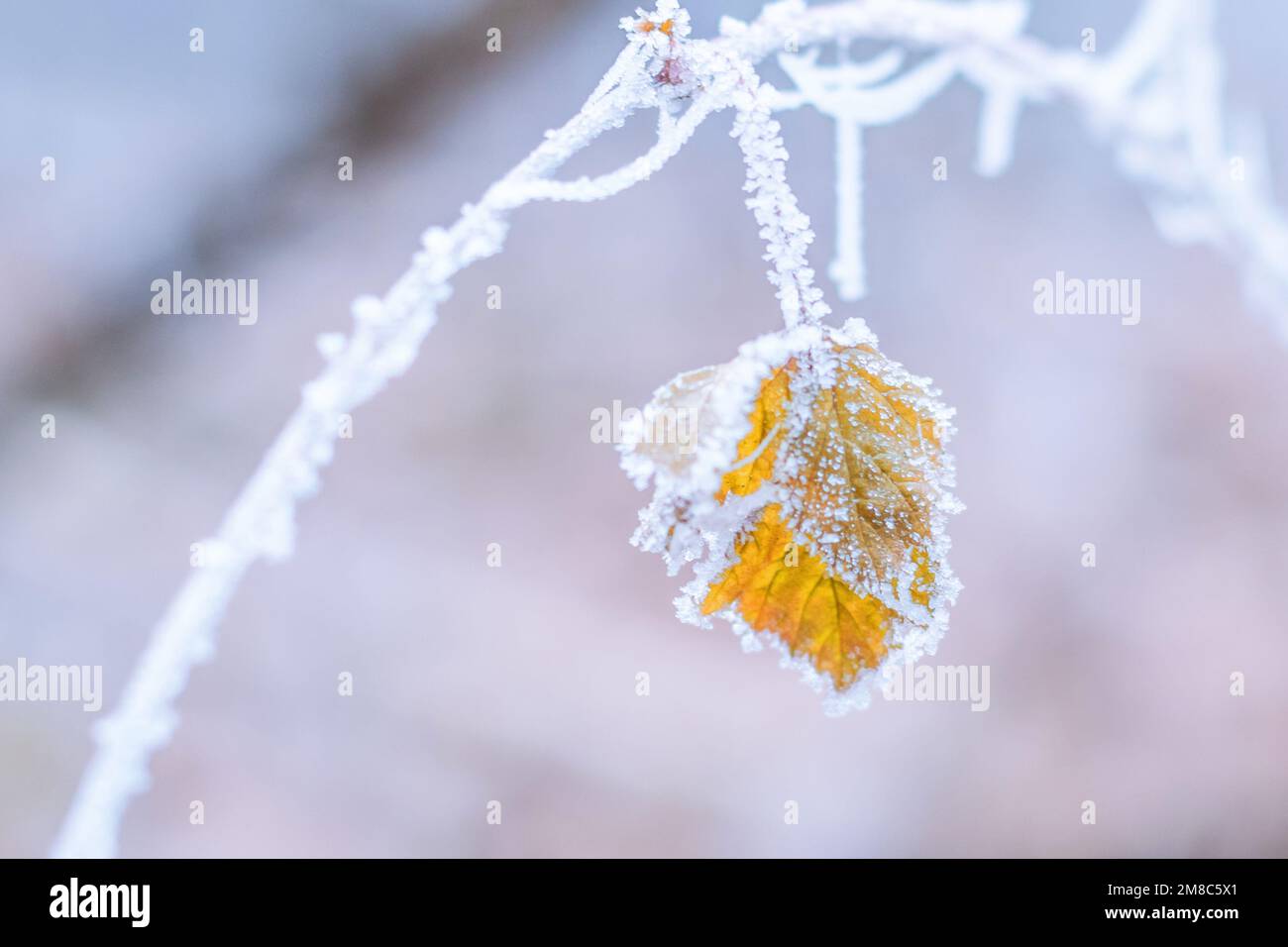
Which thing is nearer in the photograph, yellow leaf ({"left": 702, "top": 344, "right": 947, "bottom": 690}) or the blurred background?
yellow leaf ({"left": 702, "top": 344, "right": 947, "bottom": 690})

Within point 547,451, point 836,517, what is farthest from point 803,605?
point 547,451

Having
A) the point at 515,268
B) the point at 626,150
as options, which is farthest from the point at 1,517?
the point at 626,150

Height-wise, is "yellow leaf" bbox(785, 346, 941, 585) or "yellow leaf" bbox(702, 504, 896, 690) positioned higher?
"yellow leaf" bbox(785, 346, 941, 585)

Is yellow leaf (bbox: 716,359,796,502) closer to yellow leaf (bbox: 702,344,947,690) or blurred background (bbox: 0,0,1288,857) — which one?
yellow leaf (bbox: 702,344,947,690)

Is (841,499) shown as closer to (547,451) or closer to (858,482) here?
(858,482)

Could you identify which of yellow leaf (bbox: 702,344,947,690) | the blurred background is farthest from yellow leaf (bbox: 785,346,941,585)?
the blurred background

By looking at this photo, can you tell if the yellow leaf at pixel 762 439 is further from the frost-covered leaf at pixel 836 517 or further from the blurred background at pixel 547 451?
the blurred background at pixel 547 451
